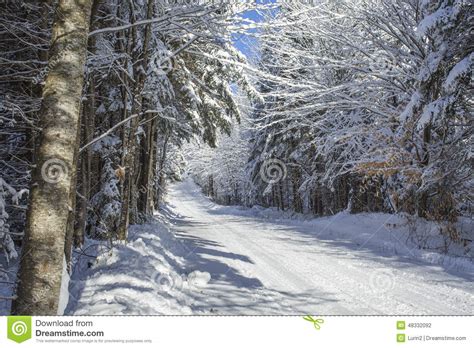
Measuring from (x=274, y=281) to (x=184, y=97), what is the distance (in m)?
9.99

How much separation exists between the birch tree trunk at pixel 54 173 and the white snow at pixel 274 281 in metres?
1.36

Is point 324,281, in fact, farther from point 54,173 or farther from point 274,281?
point 54,173

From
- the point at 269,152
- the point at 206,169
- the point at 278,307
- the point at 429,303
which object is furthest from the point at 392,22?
the point at 206,169

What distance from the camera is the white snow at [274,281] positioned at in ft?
15.5

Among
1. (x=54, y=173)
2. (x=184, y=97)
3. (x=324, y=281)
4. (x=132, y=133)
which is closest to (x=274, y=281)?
(x=324, y=281)

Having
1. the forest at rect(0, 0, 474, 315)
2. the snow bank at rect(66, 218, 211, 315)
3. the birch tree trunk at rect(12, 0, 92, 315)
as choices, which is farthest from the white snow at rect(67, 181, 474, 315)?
the birch tree trunk at rect(12, 0, 92, 315)

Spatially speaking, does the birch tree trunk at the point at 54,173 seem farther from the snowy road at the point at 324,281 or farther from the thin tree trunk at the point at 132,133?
the thin tree trunk at the point at 132,133

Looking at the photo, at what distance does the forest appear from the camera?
2.71m

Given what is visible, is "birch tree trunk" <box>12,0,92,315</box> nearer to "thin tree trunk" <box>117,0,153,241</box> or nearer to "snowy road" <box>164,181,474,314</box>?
"snowy road" <box>164,181,474,314</box>

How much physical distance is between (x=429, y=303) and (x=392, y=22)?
25.6 feet

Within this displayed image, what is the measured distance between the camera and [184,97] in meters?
14.8

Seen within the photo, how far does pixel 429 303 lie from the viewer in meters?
5.07

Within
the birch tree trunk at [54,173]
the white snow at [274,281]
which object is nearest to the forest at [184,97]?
the birch tree trunk at [54,173]
